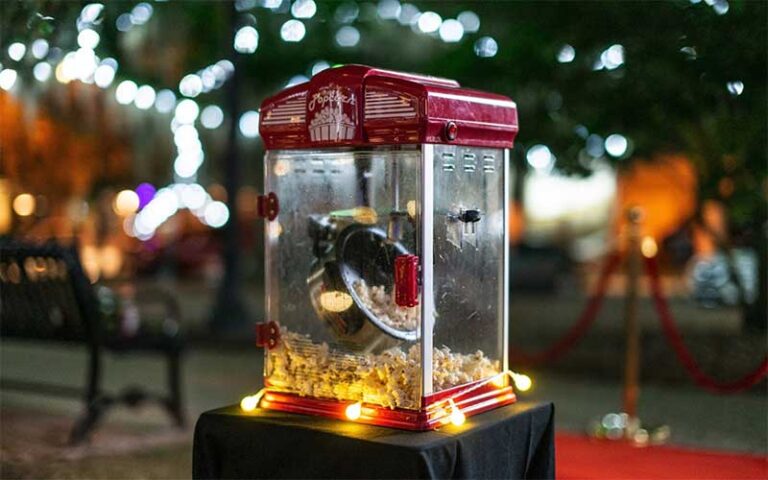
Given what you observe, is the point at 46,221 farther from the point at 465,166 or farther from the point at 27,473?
the point at 465,166

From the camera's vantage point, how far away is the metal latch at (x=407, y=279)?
3920 millimetres

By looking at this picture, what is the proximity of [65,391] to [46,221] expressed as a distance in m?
11.0

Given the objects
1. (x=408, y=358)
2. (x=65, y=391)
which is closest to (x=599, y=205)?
(x=65, y=391)

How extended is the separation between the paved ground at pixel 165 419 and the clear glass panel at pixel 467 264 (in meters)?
2.34

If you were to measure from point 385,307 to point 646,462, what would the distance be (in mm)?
2392

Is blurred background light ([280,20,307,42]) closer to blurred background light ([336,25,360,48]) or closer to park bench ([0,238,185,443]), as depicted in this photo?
blurred background light ([336,25,360,48])

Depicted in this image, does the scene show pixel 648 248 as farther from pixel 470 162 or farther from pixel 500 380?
pixel 470 162

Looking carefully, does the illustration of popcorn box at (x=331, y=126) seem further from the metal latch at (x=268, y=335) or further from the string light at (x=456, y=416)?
the string light at (x=456, y=416)

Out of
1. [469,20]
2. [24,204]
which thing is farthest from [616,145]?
[24,204]

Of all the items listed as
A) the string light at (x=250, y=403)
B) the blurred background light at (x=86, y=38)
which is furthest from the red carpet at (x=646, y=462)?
the blurred background light at (x=86, y=38)

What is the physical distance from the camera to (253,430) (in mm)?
4160

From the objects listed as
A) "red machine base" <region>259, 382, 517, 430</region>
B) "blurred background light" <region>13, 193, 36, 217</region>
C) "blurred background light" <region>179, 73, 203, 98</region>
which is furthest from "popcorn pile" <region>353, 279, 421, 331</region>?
"blurred background light" <region>13, 193, 36, 217</region>

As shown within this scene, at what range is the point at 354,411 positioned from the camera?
162 inches

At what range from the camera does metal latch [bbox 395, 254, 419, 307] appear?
392 cm
